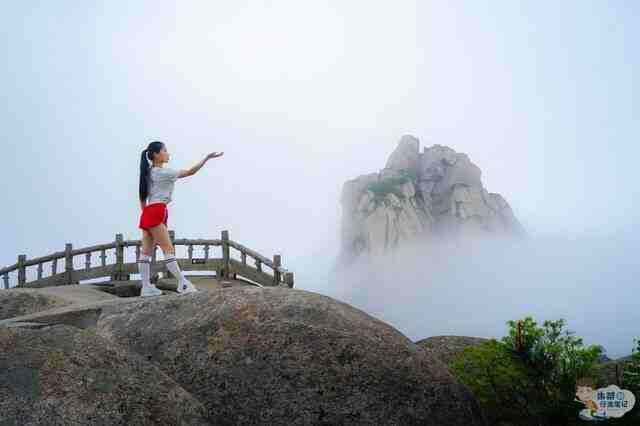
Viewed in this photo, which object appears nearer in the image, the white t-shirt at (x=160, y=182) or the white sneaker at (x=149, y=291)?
the white t-shirt at (x=160, y=182)

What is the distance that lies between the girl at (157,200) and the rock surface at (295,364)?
2.87 meters

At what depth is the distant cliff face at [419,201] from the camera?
7888 cm

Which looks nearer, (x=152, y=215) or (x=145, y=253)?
(x=152, y=215)

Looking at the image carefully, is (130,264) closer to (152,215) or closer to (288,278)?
(288,278)

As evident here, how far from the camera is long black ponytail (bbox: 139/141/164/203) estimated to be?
976cm

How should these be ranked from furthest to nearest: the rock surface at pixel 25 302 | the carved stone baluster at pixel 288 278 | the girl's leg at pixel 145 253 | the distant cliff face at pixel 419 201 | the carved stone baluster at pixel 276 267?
the distant cliff face at pixel 419 201, the carved stone baluster at pixel 276 267, the carved stone baluster at pixel 288 278, the rock surface at pixel 25 302, the girl's leg at pixel 145 253

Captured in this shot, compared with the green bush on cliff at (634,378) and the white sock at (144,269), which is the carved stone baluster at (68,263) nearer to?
the white sock at (144,269)

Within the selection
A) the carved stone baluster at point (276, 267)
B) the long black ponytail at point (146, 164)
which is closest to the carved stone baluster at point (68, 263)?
the carved stone baluster at point (276, 267)

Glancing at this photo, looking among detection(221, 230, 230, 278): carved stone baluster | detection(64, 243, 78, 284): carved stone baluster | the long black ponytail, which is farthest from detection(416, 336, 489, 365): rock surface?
detection(64, 243, 78, 284): carved stone baluster

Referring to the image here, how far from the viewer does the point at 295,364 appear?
19.6 feet

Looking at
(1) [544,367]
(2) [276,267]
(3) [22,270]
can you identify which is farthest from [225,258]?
(1) [544,367]

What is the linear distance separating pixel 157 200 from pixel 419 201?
74228 millimetres

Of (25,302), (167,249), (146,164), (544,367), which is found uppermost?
(146,164)

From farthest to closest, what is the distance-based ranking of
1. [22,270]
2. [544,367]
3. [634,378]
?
[22,270]
[634,378]
[544,367]
